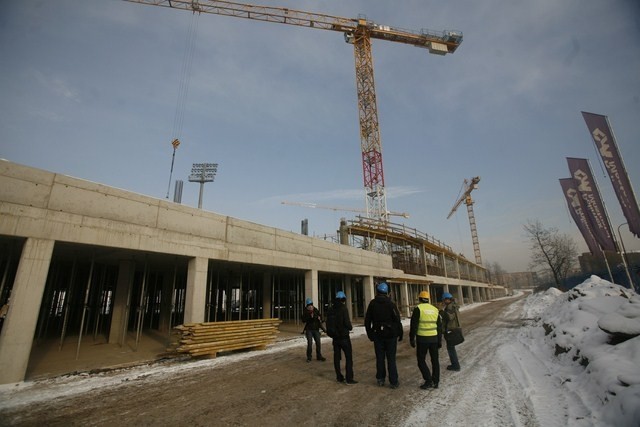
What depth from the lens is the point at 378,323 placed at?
5758 millimetres

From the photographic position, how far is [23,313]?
7.15 meters

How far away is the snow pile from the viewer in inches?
144

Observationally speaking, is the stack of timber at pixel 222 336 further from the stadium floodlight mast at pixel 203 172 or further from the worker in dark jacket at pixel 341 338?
the stadium floodlight mast at pixel 203 172

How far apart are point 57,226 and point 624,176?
68.0 feet

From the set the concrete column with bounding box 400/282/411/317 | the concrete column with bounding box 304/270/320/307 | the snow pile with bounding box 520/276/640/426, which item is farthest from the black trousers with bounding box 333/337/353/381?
the concrete column with bounding box 400/282/411/317

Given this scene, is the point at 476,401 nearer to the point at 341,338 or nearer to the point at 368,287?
the point at 341,338

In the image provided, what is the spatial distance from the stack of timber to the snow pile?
883 cm

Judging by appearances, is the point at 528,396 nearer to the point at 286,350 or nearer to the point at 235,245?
the point at 286,350

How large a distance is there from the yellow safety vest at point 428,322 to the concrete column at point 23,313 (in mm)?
8635

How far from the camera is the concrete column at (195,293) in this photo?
11.0m

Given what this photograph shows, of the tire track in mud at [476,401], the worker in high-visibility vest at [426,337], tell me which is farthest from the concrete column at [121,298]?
the tire track in mud at [476,401]

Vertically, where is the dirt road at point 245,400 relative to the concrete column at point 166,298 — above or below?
below

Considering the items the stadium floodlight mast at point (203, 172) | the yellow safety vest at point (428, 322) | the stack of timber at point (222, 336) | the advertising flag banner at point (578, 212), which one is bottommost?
the stack of timber at point (222, 336)

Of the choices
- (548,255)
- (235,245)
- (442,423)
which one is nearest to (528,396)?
(442,423)
